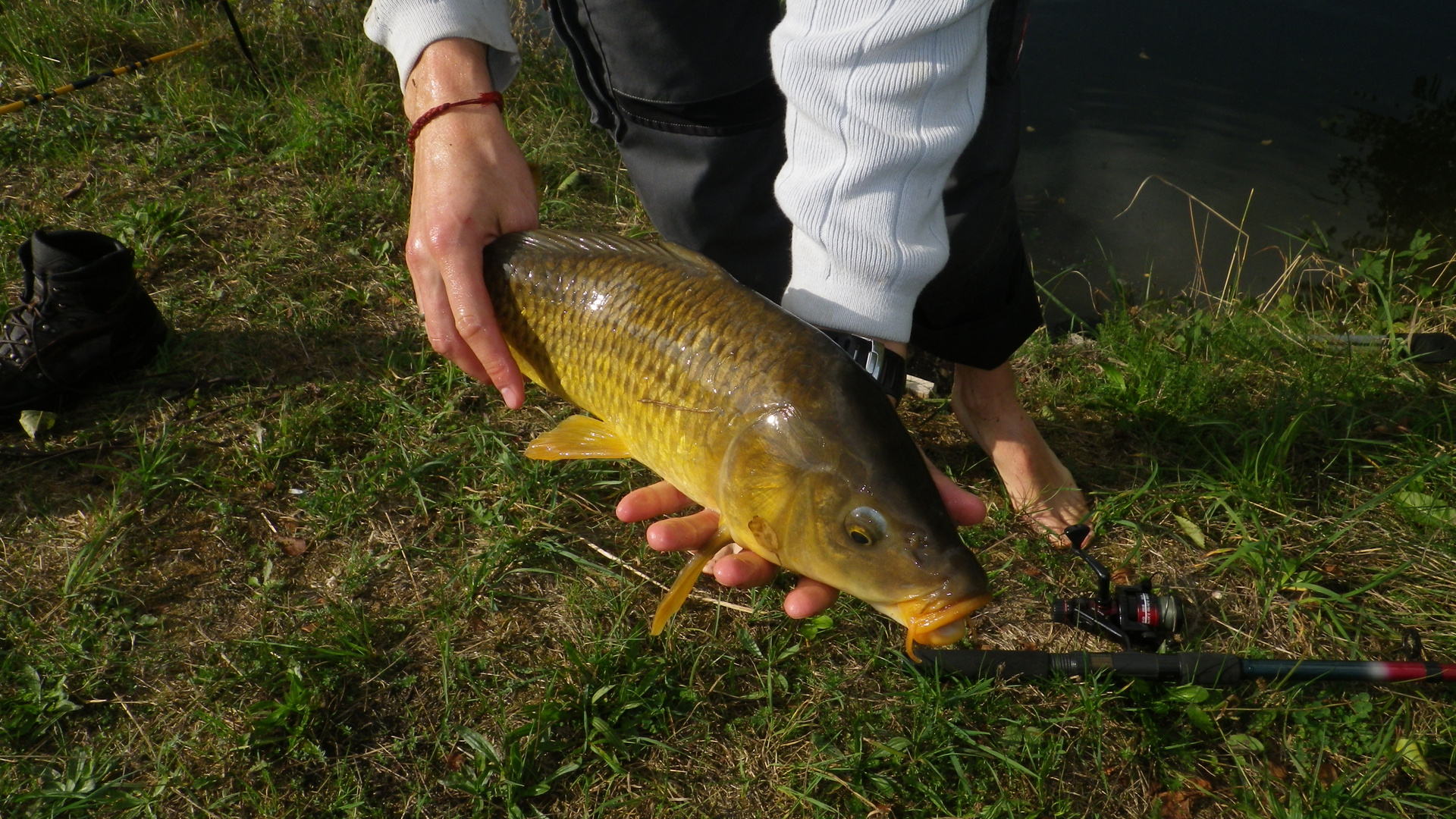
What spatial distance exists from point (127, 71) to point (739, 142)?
361 cm

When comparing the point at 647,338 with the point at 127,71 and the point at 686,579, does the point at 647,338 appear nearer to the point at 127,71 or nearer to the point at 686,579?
the point at 686,579

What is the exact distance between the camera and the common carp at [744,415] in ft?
5.90

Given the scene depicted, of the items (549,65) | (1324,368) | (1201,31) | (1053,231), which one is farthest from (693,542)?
(1201,31)

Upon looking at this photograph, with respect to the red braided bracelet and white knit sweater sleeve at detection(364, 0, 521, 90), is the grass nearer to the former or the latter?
the red braided bracelet

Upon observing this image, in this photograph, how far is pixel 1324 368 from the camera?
3.33m

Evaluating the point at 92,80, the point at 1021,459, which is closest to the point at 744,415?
the point at 1021,459

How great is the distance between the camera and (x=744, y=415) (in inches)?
74.3

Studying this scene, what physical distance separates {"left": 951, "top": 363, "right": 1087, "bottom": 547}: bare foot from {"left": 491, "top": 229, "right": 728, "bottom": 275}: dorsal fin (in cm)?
122

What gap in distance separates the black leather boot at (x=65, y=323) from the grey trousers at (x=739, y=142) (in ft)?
5.99

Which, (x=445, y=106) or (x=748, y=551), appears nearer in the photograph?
(x=748, y=551)

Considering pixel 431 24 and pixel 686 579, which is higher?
pixel 431 24

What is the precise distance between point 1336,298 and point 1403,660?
8.12ft

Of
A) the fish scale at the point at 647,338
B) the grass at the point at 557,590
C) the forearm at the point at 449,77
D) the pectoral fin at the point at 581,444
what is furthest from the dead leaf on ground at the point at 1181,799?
the forearm at the point at 449,77

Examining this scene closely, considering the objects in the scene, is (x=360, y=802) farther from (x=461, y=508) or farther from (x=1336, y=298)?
(x=1336, y=298)
